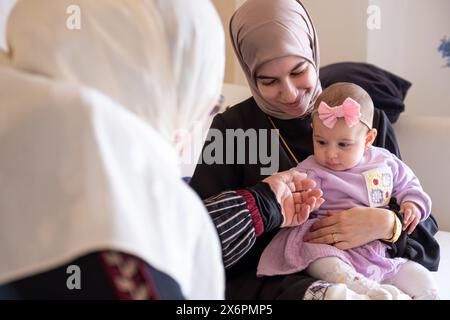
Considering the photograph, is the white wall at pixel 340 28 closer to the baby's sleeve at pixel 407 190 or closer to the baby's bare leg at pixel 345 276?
the baby's sleeve at pixel 407 190

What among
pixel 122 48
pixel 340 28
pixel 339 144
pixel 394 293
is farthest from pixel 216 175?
pixel 340 28

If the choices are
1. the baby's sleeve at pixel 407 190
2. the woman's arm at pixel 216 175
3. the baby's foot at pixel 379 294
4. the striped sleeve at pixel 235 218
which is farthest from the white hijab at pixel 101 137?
the baby's sleeve at pixel 407 190

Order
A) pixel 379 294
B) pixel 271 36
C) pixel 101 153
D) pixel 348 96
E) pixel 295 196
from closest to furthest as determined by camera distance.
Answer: pixel 101 153 → pixel 379 294 → pixel 295 196 → pixel 348 96 → pixel 271 36

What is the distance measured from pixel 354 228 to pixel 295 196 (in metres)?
0.16

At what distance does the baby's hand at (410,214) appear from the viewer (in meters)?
1.44

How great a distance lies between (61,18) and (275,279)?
2.75ft

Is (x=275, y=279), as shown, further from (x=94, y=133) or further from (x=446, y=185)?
(x=446, y=185)

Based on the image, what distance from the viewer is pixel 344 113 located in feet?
4.56

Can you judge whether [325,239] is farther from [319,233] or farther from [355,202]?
[355,202]

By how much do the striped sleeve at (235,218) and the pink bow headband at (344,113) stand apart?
0.97 ft

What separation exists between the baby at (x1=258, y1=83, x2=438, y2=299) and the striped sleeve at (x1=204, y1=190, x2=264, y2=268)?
0.62ft

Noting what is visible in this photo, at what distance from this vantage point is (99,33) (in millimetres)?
791

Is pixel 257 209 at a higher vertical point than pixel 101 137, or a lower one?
lower
